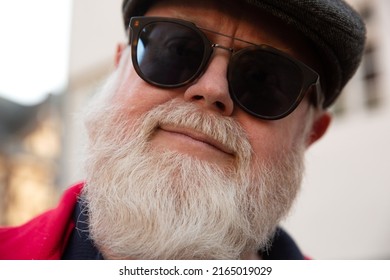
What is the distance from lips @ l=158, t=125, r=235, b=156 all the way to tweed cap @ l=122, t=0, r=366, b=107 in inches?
10.8

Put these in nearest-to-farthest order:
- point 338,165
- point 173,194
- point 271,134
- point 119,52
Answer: point 173,194, point 271,134, point 119,52, point 338,165

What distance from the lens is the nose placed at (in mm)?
821

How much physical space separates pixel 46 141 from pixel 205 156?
12.7ft

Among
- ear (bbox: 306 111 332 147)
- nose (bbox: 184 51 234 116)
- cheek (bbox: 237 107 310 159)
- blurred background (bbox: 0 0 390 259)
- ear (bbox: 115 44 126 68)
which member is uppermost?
nose (bbox: 184 51 234 116)

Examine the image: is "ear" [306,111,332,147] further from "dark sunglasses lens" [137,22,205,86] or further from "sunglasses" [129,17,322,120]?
"dark sunglasses lens" [137,22,205,86]

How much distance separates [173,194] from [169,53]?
27 centimetres

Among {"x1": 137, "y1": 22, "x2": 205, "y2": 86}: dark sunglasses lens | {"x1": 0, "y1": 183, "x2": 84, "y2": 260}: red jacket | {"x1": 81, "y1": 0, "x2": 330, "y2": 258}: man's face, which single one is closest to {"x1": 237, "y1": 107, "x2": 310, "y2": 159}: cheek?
{"x1": 81, "y1": 0, "x2": 330, "y2": 258}: man's face

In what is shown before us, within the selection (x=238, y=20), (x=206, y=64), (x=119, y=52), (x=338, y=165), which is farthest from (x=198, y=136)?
(x=338, y=165)

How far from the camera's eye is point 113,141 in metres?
0.89

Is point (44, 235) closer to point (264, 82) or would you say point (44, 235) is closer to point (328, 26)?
point (264, 82)

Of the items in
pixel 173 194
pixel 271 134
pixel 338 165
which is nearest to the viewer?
pixel 173 194

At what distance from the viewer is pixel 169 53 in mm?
860

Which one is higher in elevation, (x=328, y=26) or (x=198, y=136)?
(x=328, y=26)

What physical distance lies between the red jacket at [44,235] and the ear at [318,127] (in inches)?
23.5
